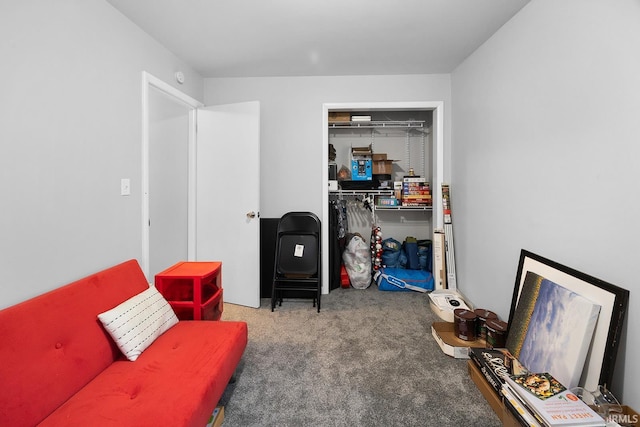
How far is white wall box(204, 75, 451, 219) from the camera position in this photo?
10.9ft

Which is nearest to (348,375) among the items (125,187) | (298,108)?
(125,187)

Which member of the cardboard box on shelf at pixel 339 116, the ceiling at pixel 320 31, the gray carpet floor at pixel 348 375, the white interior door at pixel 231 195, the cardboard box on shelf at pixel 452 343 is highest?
the ceiling at pixel 320 31

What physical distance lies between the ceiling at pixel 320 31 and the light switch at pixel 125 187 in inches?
47.0

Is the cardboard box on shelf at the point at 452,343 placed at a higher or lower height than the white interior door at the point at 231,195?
lower

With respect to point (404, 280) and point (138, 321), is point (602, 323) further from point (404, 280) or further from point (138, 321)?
point (138, 321)

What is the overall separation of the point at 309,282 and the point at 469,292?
1652 millimetres

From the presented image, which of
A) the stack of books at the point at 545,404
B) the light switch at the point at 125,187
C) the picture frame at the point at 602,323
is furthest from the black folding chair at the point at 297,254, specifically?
the picture frame at the point at 602,323

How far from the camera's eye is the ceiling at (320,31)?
2010 mm

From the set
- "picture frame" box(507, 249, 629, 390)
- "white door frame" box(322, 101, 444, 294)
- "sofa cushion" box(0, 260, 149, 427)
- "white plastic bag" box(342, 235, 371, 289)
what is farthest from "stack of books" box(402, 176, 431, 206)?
"sofa cushion" box(0, 260, 149, 427)

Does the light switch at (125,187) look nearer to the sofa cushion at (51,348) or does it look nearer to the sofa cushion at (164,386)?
the sofa cushion at (51,348)

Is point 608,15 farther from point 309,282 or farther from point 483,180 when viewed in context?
point 309,282

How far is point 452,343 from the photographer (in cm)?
217

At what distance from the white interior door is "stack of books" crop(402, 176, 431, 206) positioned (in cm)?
186

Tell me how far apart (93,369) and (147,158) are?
1519 millimetres
